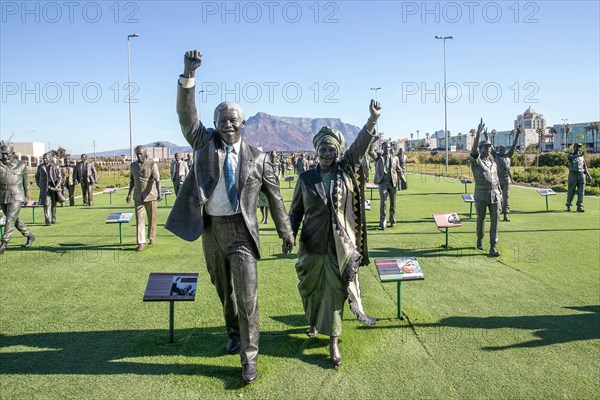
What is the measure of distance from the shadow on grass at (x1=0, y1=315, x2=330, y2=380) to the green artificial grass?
2cm

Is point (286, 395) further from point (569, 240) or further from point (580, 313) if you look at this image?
point (569, 240)

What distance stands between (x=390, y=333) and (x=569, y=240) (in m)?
7.30

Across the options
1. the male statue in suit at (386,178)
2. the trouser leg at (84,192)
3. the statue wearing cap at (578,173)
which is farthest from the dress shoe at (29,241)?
the statue wearing cap at (578,173)

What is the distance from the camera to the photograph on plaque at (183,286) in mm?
4965

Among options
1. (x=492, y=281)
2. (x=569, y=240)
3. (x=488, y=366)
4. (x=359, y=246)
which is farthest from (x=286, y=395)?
(x=569, y=240)

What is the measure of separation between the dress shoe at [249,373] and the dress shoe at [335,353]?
759 mm

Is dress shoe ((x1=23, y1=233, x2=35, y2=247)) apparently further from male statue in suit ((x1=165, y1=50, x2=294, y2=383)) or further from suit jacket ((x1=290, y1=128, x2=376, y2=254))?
suit jacket ((x1=290, y1=128, x2=376, y2=254))

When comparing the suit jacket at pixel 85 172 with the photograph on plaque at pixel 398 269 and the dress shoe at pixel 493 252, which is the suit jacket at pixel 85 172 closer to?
the dress shoe at pixel 493 252

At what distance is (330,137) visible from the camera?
471cm

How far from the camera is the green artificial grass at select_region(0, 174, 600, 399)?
413 cm

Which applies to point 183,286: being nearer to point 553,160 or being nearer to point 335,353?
point 335,353

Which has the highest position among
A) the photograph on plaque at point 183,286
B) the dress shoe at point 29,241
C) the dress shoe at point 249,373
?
the photograph on plaque at point 183,286

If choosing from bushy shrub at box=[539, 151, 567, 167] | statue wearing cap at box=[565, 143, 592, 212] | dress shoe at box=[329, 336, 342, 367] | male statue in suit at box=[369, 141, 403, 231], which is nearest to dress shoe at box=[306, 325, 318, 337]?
dress shoe at box=[329, 336, 342, 367]

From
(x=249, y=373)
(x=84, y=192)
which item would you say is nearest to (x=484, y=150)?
(x=249, y=373)
